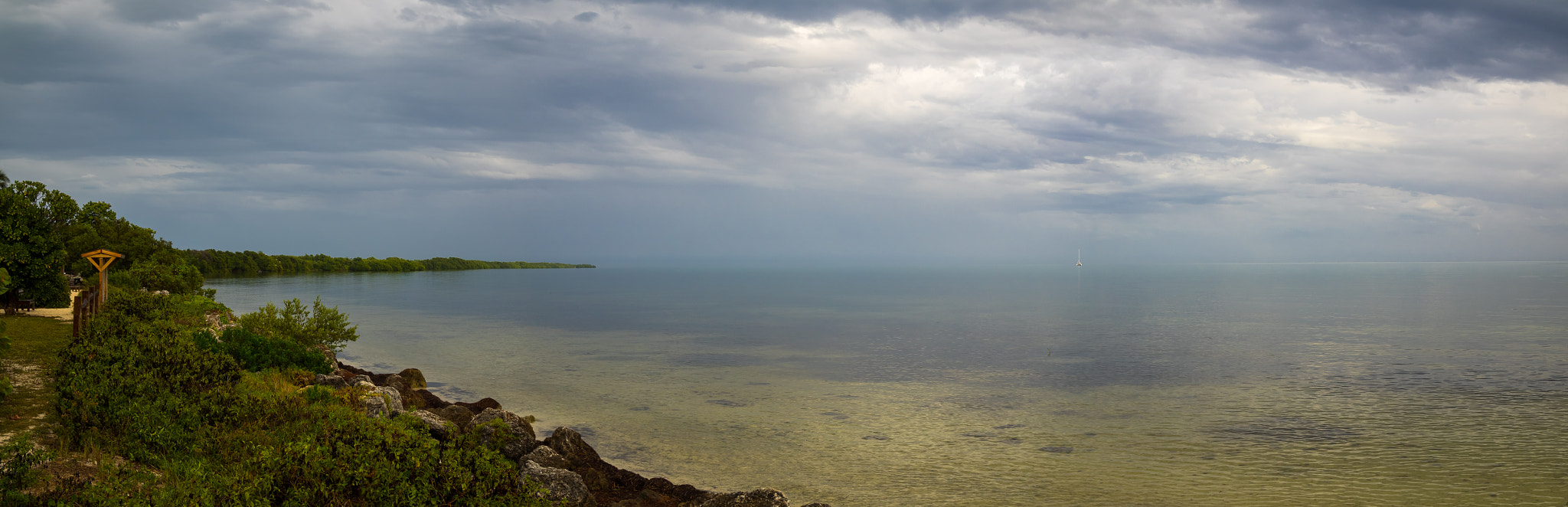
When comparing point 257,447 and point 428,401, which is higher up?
point 257,447

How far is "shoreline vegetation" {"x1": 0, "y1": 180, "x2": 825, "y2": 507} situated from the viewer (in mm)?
7543

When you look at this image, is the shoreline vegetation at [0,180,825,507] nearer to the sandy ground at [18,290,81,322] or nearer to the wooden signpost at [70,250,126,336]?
the wooden signpost at [70,250,126,336]

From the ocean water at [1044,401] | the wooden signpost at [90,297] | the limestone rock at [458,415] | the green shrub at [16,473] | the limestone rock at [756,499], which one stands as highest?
the wooden signpost at [90,297]

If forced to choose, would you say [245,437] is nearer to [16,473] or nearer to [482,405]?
[16,473]

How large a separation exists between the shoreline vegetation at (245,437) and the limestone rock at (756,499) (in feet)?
0.09

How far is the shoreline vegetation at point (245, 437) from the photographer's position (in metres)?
7.54

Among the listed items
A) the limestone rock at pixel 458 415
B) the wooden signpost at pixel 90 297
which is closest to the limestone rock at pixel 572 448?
the limestone rock at pixel 458 415

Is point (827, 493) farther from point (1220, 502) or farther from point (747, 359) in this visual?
point (747, 359)

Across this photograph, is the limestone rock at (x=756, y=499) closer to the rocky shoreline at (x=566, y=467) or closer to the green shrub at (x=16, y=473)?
the rocky shoreline at (x=566, y=467)

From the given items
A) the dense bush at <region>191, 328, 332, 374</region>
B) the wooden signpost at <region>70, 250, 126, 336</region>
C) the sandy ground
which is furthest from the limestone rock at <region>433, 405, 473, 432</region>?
the sandy ground

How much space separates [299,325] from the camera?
88.8ft

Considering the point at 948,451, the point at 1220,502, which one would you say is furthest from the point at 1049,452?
the point at 1220,502

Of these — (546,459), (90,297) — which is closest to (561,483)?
(546,459)

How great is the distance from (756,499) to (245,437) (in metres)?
6.95
